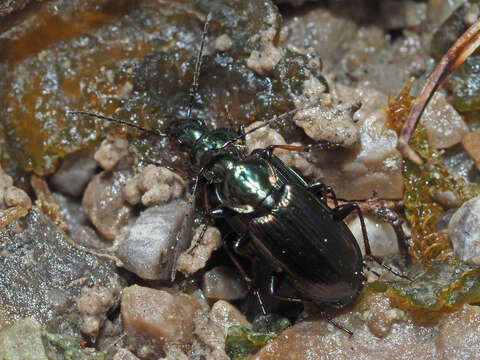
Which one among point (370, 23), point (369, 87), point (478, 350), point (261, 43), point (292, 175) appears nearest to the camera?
point (478, 350)

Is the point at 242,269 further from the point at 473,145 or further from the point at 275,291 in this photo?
the point at 473,145

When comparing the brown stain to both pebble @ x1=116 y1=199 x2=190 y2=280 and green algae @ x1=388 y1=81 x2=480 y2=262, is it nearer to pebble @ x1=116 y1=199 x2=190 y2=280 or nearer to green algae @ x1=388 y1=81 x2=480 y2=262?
pebble @ x1=116 y1=199 x2=190 y2=280

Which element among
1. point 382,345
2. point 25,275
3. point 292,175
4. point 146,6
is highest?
point 146,6

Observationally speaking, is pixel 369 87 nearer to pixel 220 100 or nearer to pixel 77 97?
pixel 220 100

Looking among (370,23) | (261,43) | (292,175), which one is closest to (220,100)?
(261,43)

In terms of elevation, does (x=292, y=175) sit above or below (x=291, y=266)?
above

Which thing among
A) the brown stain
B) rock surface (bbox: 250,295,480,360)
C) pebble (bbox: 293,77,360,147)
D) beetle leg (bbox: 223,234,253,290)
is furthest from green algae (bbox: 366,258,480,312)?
the brown stain

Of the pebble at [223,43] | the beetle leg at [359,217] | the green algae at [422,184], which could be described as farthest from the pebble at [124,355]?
the pebble at [223,43]
